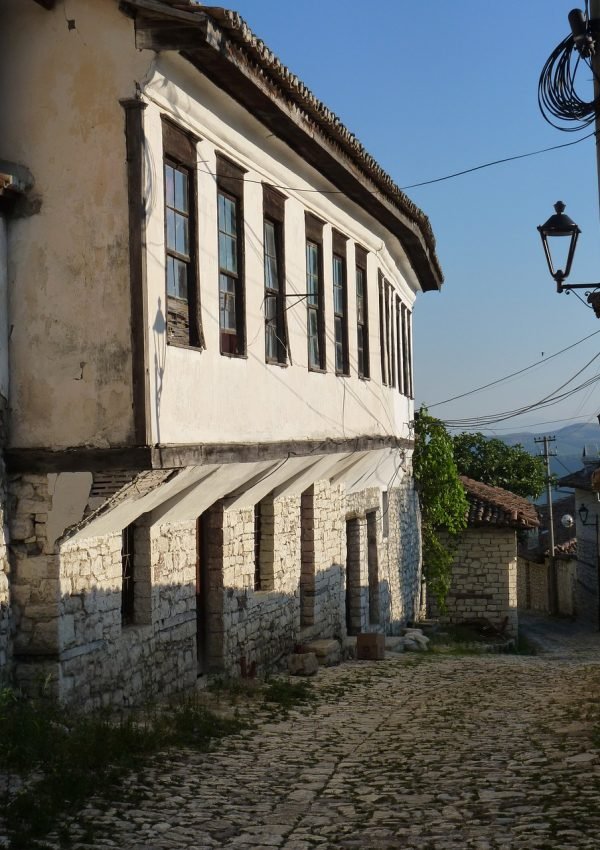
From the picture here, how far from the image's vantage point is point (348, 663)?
14.1 metres

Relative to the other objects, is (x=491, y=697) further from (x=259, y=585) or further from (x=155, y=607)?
(x=155, y=607)

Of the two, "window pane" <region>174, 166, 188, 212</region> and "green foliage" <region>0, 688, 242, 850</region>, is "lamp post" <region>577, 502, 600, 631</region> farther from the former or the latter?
"window pane" <region>174, 166, 188, 212</region>

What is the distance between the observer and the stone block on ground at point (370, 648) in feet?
48.1

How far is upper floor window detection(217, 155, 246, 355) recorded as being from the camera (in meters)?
9.43

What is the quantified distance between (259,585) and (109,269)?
5.64 metres

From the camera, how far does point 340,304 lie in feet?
45.3

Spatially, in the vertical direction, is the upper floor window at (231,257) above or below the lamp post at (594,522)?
above

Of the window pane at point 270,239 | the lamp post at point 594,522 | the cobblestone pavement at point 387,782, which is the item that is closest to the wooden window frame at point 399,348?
the window pane at point 270,239

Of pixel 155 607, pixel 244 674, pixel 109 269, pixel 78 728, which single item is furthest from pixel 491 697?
pixel 109 269

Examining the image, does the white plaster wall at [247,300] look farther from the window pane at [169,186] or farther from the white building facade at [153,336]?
the window pane at [169,186]

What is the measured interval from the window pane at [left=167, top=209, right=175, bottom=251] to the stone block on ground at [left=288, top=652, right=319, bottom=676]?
18.3 feet

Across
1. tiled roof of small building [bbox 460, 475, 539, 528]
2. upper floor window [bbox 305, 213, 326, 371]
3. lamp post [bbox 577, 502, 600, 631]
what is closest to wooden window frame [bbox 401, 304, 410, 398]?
tiled roof of small building [bbox 460, 475, 539, 528]

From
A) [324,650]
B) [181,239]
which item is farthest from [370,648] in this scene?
[181,239]

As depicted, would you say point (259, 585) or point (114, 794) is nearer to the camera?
point (114, 794)
